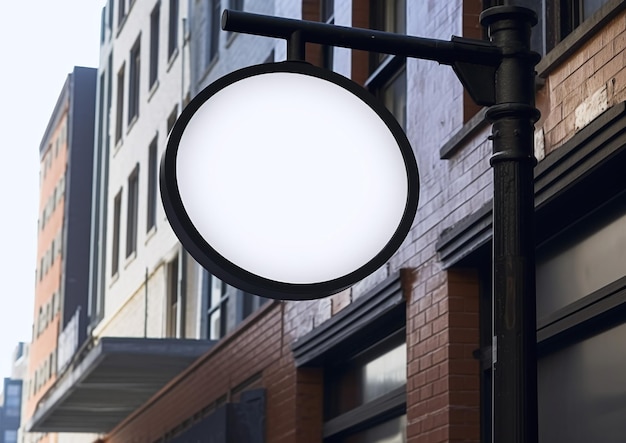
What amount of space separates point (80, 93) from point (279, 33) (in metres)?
44.8

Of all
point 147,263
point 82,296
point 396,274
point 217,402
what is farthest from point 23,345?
point 396,274

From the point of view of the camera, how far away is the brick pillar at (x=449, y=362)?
8.49 metres

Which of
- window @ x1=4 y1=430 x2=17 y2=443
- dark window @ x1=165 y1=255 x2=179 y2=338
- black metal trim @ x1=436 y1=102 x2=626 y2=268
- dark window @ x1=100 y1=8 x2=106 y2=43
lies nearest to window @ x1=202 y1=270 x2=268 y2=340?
dark window @ x1=165 y1=255 x2=179 y2=338

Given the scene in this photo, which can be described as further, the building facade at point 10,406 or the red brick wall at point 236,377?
the building facade at point 10,406

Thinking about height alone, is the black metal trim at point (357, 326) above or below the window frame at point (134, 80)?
below

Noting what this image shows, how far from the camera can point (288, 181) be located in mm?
3311

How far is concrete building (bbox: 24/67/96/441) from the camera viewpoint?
4609cm

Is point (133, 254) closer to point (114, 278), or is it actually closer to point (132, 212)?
point (132, 212)

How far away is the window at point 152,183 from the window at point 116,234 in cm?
328

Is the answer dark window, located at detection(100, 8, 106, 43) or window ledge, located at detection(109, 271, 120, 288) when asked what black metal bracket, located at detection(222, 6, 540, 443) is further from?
dark window, located at detection(100, 8, 106, 43)

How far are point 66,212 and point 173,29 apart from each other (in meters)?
24.8

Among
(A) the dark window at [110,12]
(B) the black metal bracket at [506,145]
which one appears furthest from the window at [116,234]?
(B) the black metal bracket at [506,145]

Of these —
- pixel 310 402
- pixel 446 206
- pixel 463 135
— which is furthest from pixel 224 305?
pixel 463 135

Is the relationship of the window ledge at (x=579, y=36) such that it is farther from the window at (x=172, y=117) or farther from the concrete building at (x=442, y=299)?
the window at (x=172, y=117)
